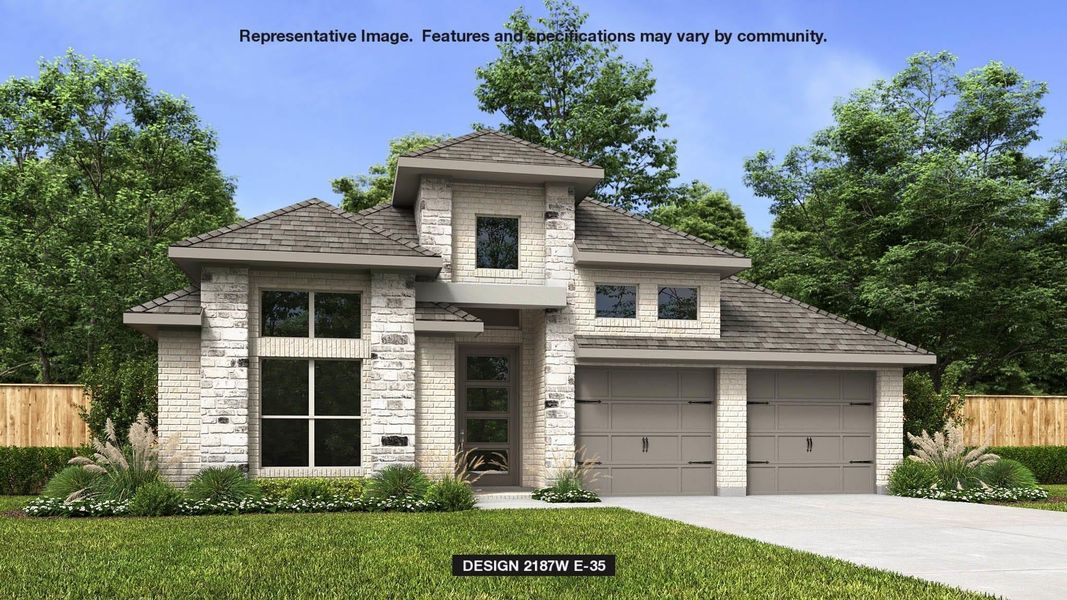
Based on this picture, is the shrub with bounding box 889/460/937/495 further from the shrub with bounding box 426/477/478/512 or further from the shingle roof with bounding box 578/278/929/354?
the shrub with bounding box 426/477/478/512

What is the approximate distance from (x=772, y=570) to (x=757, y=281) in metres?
23.3

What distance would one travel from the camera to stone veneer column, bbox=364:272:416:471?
16453 mm

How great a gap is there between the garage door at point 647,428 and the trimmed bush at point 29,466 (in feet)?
34.1

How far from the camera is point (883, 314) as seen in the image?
28.5 meters

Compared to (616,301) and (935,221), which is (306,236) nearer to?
(616,301)

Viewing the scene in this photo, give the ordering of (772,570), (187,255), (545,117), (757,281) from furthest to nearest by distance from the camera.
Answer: (545,117) < (757,281) < (187,255) < (772,570)

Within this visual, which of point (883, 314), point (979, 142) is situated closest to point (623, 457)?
point (883, 314)

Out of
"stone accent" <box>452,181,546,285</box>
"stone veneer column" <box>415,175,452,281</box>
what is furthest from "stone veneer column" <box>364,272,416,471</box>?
"stone accent" <box>452,181,546,285</box>

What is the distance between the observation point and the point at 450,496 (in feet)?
50.1

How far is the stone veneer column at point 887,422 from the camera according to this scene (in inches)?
772

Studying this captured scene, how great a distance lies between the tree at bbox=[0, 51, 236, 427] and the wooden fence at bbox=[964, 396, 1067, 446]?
66.8ft

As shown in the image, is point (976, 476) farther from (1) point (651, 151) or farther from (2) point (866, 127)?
(1) point (651, 151)

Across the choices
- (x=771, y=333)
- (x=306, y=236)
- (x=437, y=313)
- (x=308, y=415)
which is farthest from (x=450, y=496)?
(x=771, y=333)

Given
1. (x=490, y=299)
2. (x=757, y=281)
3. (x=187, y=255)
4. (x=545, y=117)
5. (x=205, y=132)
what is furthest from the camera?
(x=545, y=117)
